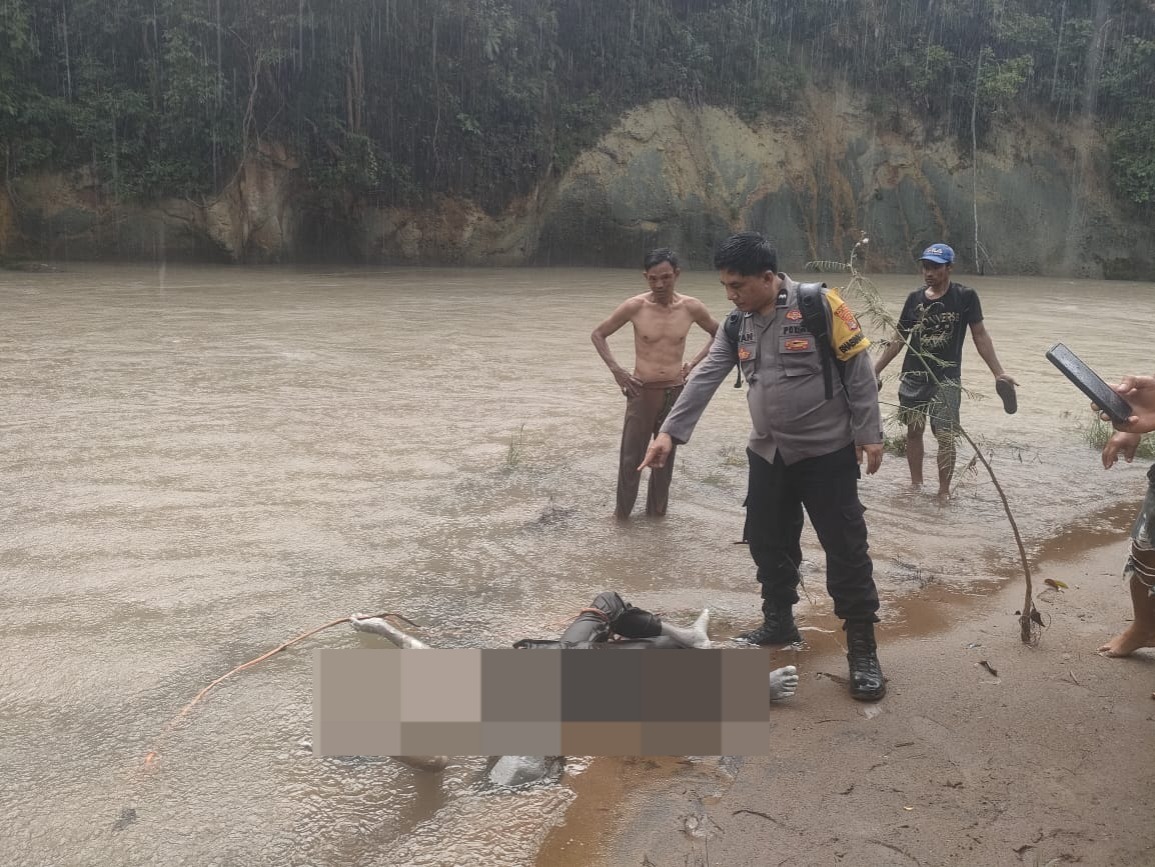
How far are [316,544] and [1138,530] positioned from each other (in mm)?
3504

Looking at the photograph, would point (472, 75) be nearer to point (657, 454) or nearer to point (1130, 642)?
point (657, 454)

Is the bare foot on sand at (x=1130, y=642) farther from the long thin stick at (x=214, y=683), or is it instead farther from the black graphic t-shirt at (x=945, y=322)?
the long thin stick at (x=214, y=683)

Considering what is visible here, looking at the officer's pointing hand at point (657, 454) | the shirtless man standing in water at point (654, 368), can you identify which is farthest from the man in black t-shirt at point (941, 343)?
the officer's pointing hand at point (657, 454)

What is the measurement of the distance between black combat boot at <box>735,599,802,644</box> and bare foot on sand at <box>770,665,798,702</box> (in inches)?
18.1

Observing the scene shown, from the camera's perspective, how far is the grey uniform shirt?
328 centimetres

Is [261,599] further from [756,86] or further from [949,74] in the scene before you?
[949,74]

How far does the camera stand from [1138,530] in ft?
10.5

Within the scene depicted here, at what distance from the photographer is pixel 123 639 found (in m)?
3.63

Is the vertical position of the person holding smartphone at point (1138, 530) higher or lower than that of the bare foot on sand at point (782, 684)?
higher

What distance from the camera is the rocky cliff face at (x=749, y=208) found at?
68.0 feet

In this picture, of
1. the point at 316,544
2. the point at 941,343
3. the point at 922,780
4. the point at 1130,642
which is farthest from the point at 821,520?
the point at 941,343

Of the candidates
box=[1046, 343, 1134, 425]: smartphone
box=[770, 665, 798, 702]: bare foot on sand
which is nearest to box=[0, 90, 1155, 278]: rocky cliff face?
box=[770, 665, 798, 702]: bare foot on sand

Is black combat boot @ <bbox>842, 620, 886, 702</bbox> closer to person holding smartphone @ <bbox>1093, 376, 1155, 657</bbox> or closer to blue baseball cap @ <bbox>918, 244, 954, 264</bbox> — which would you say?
person holding smartphone @ <bbox>1093, 376, 1155, 657</bbox>

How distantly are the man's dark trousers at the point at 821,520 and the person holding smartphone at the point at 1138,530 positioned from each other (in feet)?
2.64
